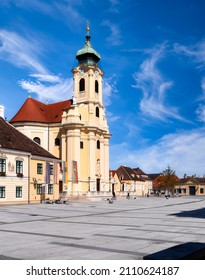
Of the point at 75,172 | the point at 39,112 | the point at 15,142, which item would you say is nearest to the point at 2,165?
the point at 15,142

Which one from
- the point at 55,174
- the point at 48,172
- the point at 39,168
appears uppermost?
the point at 39,168

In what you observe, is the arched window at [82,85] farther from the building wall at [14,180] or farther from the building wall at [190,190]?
the building wall at [190,190]

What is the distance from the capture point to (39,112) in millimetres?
69250

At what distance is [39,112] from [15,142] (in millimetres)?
26439

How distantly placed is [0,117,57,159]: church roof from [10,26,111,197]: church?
1267 centimetres

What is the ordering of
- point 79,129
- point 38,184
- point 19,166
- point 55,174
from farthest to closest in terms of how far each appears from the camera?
point 79,129, point 55,174, point 38,184, point 19,166

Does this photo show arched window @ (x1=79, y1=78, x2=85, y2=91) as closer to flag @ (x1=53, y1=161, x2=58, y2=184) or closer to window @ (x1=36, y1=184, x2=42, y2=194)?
flag @ (x1=53, y1=161, x2=58, y2=184)

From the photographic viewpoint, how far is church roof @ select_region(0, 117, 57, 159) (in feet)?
136

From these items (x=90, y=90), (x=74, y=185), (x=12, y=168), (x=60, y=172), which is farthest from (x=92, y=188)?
(x=12, y=168)

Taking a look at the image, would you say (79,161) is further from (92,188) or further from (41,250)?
(41,250)

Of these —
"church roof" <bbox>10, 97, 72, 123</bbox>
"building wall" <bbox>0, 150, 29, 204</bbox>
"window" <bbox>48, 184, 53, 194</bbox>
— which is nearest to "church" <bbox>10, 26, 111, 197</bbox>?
"church roof" <bbox>10, 97, 72, 123</bbox>

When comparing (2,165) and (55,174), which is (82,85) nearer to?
(55,174)

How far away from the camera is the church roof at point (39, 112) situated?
6719 cm

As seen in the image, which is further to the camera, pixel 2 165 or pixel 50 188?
pixel 50 188
